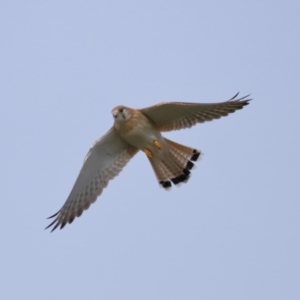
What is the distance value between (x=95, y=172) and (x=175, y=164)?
1.38m

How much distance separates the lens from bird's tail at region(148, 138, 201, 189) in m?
15.3

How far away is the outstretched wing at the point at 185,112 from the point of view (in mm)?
14312

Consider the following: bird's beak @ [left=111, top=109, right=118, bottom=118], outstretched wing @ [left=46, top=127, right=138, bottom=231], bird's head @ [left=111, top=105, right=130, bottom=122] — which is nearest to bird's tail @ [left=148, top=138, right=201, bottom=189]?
outstretched wing @ [left=46, top=127, right=138, bottom=231]

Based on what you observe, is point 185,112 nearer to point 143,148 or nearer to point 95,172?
point 143,148

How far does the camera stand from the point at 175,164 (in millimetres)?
15469

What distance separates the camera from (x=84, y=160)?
50.7ft

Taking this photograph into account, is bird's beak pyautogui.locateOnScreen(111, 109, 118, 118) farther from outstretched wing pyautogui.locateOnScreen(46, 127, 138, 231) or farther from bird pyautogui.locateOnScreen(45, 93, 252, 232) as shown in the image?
outstretched wing pyautogui.locateOnScreen(46, 127, 138, 231)

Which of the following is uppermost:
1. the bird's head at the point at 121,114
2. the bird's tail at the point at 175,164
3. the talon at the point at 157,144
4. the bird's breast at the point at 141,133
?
the bird's head at the point at 121,114

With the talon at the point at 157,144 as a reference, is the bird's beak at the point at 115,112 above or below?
above

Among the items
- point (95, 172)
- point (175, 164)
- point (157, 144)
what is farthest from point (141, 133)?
point (95, 172)

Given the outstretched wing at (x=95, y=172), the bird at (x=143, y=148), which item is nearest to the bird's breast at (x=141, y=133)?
the bird at (x=143, y=148)

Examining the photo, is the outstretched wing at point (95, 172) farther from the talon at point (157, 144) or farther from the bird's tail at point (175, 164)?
the talon at point (157, 144)

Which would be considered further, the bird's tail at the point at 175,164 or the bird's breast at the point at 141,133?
the bird's tail at the point at 175,164

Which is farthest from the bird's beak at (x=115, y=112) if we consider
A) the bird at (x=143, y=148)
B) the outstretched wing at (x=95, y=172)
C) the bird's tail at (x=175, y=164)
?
the bird's tail at (x=175, y=164)
